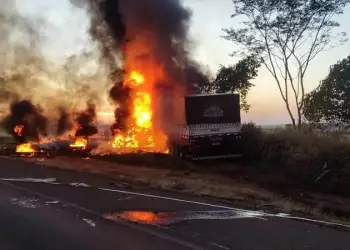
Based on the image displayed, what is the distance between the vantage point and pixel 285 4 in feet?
87.1

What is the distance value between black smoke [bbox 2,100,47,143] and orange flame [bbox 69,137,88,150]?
831 centimetres

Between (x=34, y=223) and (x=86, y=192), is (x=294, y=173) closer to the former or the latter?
(x=86, y=192)

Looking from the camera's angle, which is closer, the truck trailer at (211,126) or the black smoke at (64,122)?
the truck trailer at (211,126)

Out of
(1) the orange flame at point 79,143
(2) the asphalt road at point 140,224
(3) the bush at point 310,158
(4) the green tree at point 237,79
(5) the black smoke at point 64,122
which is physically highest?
(4) the green tree at point 237,79

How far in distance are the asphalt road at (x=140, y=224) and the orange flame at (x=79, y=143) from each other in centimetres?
1960

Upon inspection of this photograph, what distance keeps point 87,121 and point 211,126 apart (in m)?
18.4

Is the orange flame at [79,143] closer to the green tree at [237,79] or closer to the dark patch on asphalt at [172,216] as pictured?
the green tree at [237,79]

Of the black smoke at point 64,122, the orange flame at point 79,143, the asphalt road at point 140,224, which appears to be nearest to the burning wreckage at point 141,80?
the orange flame at point 79,143

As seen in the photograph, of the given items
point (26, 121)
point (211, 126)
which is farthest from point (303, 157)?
point (26, 121)

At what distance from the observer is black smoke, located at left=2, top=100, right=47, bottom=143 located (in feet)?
127

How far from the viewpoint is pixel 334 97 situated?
85.7 ft

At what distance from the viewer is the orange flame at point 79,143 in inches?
1202

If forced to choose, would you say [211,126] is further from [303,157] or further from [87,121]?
[87,121]

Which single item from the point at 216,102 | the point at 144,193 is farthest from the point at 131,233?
the point at 216,102
